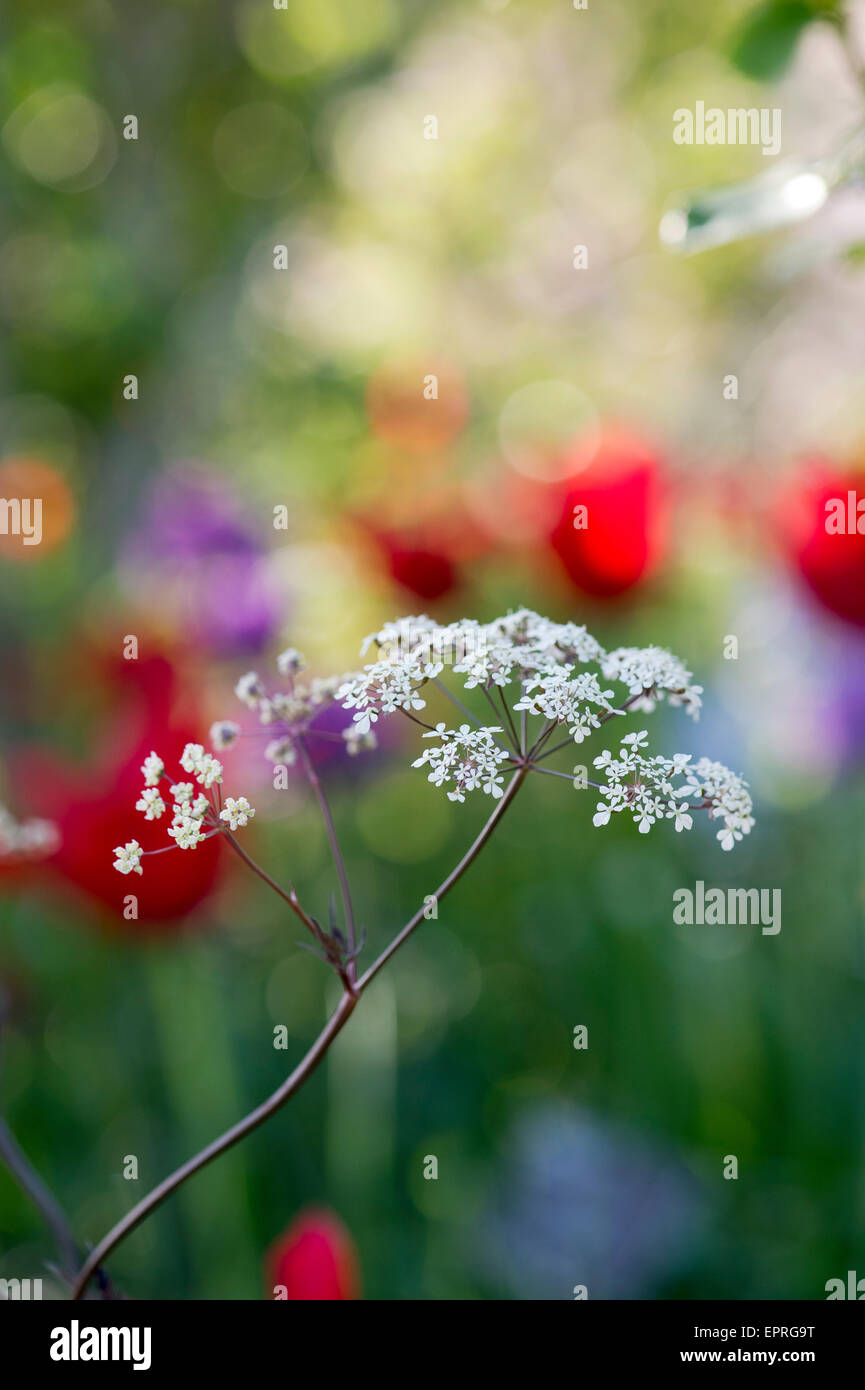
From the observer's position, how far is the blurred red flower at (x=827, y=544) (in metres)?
0.64

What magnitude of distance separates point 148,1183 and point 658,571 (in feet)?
1.72

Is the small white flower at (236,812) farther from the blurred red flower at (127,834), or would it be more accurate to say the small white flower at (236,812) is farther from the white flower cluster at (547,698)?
the blurred red flower at (127,834)

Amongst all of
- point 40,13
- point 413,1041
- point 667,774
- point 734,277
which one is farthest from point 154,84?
point 667,774

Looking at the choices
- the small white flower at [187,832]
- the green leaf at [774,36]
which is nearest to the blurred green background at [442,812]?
the green leaf at [774,36]

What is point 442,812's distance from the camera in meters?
1.00

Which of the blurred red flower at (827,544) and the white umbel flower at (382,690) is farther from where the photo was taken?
the blurred red flower at (827,544)

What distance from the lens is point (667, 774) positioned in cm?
26

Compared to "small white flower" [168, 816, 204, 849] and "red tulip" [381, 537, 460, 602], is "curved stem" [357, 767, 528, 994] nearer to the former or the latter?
"small white flower" [168, 816, 204, 849]

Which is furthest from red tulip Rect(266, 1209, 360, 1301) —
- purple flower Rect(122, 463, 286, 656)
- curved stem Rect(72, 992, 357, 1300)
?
purple flower Rect(122, 463, 286, 656)

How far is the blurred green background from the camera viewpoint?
0.70m

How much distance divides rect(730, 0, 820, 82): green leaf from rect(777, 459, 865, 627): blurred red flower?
31cm

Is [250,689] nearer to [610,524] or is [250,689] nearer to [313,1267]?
[313,1267]

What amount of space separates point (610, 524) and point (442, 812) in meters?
0.39

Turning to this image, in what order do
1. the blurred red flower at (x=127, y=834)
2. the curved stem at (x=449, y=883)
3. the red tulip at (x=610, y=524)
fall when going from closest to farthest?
1. the curved stem at (x=449, y=883)
2. the blurred red flower at (x=127, y=834)
3. the red tulip at (x=610, y=524)
